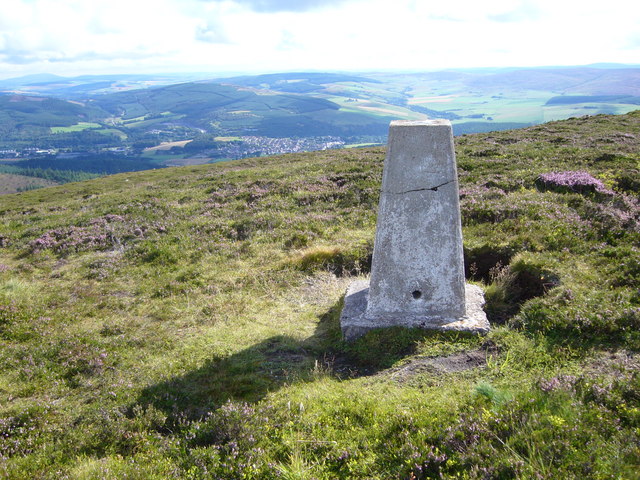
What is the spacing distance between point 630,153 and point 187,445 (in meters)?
20.2

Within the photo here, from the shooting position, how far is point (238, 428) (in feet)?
16.9

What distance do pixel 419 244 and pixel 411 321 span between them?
5.00 ft

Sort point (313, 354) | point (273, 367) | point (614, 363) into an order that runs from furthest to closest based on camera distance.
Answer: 1. point (313, 354)
2. point (273, 367)
3. point (614, 363)

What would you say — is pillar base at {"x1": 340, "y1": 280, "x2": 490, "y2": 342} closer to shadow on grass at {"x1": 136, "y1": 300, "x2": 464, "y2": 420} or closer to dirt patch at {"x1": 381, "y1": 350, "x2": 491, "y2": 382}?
shadow on grass at {"x1": 136, "y1": 300, "x2": 464, "y2": 420}

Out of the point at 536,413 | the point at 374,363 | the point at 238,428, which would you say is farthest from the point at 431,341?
the point at 238,428

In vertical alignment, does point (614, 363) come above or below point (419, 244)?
below

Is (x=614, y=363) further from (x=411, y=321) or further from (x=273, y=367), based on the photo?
(x=273, y=367)

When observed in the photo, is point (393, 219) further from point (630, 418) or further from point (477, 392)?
point (630, 418)

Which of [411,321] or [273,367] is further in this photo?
[411,321]

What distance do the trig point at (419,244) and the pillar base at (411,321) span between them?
2cm

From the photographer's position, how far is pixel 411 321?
25.4 ft

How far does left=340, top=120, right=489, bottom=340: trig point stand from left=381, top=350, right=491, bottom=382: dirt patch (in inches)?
30.8

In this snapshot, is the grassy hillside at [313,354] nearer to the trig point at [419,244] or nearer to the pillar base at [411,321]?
the pillar base at [411,321]

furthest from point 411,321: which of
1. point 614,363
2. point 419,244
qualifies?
point 614,363
